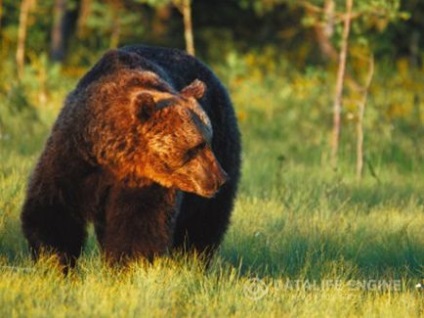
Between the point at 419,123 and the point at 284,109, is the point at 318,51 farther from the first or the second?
the point at 419,123

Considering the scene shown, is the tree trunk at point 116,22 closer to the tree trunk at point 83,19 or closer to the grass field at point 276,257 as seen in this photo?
the tree trunk at point 83,19

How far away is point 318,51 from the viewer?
79.0 feet

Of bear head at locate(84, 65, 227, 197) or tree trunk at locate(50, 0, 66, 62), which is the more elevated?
bear head at locate(84, 65, 227, 197)

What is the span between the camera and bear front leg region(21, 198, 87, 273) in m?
5.78

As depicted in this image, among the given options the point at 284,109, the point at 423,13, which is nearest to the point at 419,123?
the point at 284,109

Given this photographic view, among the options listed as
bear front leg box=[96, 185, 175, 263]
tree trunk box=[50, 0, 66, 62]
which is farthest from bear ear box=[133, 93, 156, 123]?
tree trunk box=[50, 0, 66, 62]

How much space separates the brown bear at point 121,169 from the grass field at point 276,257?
17 cm

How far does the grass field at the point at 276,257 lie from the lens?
16.9 feet

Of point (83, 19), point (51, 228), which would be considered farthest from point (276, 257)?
point (83, 19)

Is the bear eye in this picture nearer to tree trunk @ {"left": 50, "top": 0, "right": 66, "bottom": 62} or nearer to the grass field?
the grass field

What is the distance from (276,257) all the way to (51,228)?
168cm

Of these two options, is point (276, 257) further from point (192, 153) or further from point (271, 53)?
point (271, 53)

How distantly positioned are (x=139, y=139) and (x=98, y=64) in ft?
2.61

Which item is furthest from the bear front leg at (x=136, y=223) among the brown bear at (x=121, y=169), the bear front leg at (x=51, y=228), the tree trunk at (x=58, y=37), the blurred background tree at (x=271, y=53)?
the tree trunk at (x=58, y=37)
